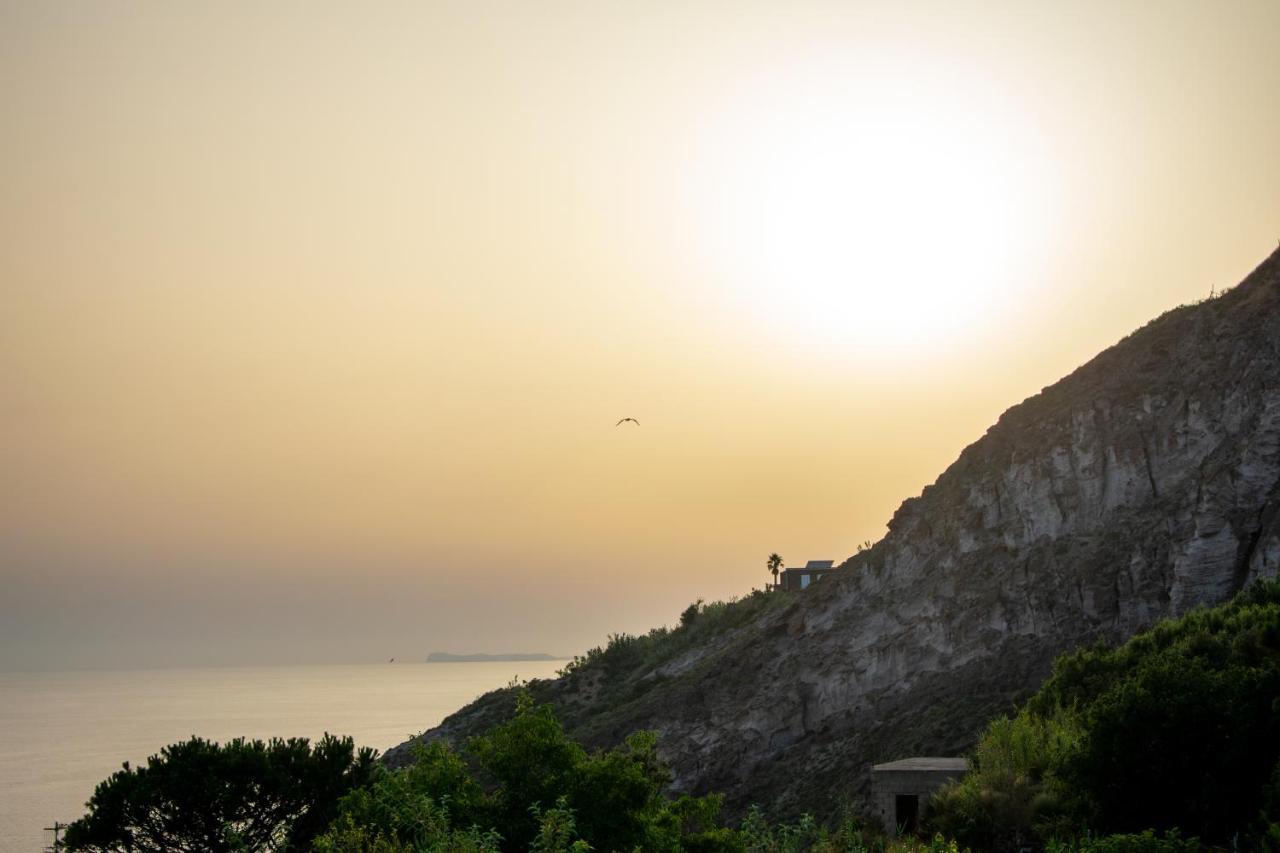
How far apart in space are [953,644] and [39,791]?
105m

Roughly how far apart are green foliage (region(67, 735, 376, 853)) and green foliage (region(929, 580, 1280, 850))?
16913 mm

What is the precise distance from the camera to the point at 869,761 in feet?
162

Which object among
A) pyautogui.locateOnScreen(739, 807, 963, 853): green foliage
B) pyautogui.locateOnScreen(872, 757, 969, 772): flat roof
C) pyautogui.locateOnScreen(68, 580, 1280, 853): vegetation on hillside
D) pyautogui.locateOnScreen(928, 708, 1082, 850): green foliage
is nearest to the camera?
pyautogui.locateOnScreen(739, 807, 963, 853): green foliage

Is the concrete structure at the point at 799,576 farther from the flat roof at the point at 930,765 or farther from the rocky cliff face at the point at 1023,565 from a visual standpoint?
the flat roof at the point at 930,765

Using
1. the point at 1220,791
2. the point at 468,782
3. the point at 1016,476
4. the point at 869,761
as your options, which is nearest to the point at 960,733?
the point at 869,761

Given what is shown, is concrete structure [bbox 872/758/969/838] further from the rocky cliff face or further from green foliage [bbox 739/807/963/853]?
the rocky cliff face

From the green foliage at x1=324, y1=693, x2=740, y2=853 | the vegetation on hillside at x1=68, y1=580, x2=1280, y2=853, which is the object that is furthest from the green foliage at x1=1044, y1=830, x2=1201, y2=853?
the green foliage at x1=324, y1=693, x2=740, y2=853

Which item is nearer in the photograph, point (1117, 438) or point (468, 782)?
point (468, 782)

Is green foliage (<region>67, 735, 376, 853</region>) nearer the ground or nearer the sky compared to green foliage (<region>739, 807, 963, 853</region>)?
nearer the sky

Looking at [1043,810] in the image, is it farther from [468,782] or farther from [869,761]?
[869,761]

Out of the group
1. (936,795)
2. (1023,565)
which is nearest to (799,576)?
(1023,565)

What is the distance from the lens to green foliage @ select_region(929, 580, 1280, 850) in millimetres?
26469

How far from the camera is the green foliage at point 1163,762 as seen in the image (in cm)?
2647

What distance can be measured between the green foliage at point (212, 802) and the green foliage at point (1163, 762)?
1691 cm
